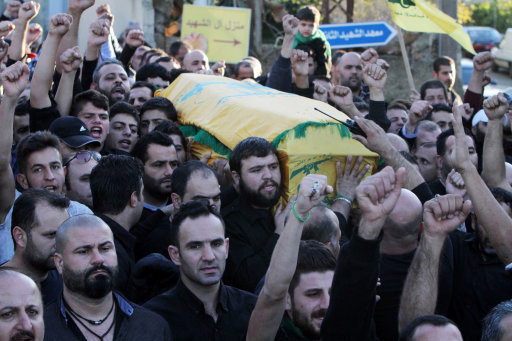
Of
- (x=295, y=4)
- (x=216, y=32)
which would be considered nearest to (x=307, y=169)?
(x=216, y=32)

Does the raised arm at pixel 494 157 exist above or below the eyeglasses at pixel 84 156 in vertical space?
above

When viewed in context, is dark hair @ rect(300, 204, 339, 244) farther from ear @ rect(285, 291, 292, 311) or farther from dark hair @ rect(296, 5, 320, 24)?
dark hair @ rect(296, 5, 320, 24)

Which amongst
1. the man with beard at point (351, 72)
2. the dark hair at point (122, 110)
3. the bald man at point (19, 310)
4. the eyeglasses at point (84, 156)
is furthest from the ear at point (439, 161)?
the bald man at point (19, 310)

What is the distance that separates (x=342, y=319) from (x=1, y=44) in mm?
3503

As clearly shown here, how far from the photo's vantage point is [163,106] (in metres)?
6.46

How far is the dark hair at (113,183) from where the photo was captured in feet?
15.8

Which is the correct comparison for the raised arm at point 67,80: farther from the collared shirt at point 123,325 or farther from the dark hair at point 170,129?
the collared shirt at point 123,325

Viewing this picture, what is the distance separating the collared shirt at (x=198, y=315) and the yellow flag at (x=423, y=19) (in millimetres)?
4111

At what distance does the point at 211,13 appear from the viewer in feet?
36.8

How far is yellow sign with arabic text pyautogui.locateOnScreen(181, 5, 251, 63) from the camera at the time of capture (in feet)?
36.4

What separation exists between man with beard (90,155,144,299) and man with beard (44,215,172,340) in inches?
27.1

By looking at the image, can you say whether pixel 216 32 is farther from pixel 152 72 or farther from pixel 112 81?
pixel 112 81

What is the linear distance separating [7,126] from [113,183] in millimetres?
700

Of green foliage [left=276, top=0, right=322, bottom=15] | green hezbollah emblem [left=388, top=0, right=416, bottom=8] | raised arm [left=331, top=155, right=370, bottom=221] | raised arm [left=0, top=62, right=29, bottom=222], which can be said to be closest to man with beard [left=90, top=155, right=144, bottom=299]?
raised arm [left=0, top=62, right=29, bottom=222]
